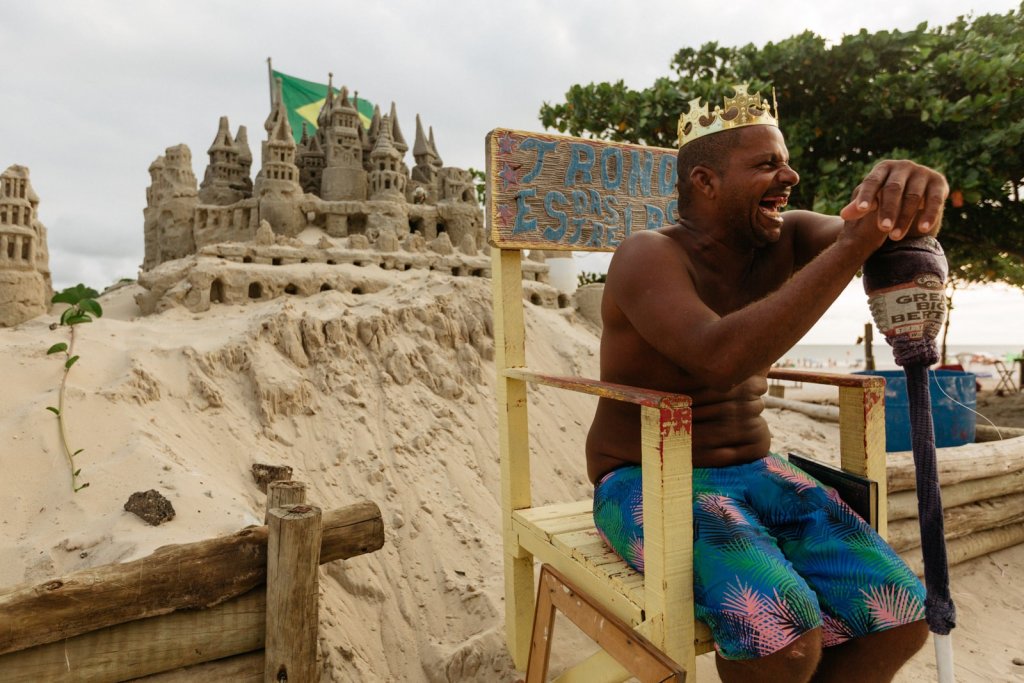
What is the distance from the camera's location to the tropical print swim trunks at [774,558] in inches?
58.7

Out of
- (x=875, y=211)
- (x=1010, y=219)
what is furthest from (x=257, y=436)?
(x=1010, y=219)

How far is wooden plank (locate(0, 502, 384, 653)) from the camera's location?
201 cm

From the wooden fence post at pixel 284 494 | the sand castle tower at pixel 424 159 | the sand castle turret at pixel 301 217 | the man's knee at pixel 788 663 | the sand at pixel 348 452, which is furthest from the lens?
the sand castle tower at pixel 424 159

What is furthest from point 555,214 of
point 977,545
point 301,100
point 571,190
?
point 301,100

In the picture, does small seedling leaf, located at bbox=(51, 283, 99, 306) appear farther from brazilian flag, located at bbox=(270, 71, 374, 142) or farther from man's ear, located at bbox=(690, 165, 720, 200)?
brazilian flag, located at bbox=(270, 71, 374, 142)

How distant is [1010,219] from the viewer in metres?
7.96

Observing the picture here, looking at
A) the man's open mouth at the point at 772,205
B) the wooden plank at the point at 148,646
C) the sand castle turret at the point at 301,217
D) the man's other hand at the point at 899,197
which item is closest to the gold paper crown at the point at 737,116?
the man's open mouth at the point at 772,205

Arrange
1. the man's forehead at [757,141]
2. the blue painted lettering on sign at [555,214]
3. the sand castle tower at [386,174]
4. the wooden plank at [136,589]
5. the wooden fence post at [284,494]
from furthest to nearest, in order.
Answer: the sand castle tower at [386,174] → the blue painted lettering on sign at [555,214] → the wooden fence post at [284,494] → the wooden plank at [136,589] → the man's forehead at [757,141]

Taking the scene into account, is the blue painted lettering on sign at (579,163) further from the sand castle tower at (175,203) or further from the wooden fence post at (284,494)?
the sand castle tower at (175,203)

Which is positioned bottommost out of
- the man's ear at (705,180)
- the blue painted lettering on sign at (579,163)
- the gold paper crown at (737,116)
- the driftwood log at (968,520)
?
the driftwood log at (968,520)

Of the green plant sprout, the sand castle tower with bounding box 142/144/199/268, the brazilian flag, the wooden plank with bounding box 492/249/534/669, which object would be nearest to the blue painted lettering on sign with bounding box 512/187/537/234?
the wooden plank with bounding box 492/249/534/669

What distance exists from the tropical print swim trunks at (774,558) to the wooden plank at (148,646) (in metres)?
1.55

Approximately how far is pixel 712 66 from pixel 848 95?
2.12 meters

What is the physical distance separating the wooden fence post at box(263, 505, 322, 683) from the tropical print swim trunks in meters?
1.24
